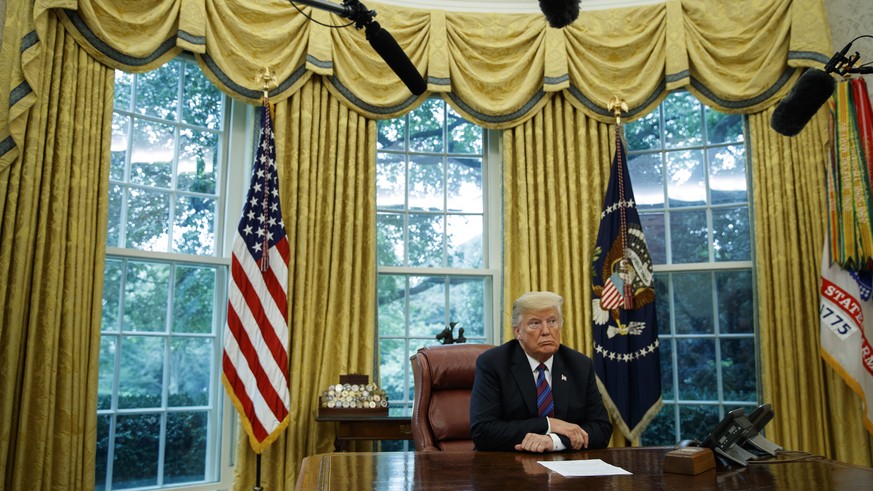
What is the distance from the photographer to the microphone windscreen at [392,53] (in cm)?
229

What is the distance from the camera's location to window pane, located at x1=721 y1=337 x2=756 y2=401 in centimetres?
440

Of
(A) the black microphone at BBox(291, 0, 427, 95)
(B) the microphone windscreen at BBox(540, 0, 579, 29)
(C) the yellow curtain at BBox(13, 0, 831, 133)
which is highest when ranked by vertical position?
(C) the yellow curtain at BBox(13, 0, 831, 133)

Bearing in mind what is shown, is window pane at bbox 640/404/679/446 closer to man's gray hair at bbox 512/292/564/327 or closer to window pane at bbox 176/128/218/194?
man's gray hair at bbox 512/292/564/327

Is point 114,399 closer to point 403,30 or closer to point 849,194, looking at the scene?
point 403,30

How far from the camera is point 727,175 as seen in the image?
4.64 metres

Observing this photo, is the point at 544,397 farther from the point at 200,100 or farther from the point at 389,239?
the point at 200,100

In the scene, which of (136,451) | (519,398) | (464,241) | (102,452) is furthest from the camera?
(464,241)

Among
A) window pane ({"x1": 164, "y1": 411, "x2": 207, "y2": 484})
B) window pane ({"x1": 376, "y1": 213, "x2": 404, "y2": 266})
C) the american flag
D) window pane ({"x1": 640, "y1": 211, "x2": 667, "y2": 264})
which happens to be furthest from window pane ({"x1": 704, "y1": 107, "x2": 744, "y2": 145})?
window pane ({"x1": 164, "y1": 411, "x2": 207, "y2": 484})

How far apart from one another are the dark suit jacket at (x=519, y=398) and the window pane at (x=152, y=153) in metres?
2.40

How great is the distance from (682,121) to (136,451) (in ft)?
12.8

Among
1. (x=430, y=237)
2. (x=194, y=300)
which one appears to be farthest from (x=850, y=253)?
(x=194, y=300)

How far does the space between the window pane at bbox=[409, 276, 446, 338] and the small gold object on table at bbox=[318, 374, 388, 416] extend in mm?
655

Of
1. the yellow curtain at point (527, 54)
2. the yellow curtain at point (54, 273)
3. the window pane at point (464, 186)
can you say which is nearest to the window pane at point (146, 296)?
the yellow curtain at point (54, 273)

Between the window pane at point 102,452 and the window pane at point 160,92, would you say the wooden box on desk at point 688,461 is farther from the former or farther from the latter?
the window pane at point 160,92
